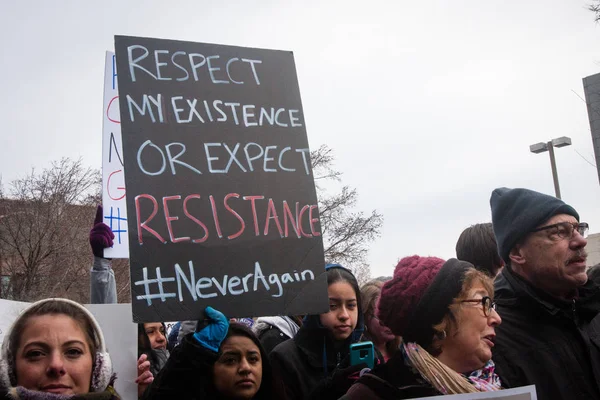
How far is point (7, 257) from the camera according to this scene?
16781 millimetres

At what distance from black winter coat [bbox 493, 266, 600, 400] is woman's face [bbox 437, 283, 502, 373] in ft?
A: 1.40

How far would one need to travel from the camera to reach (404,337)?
2.48 m

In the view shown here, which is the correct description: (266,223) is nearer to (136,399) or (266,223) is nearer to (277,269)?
(277,269)

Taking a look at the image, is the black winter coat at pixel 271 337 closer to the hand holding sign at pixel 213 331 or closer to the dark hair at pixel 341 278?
the dark hair at pixel 341 278

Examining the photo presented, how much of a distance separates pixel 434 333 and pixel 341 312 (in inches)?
45.9

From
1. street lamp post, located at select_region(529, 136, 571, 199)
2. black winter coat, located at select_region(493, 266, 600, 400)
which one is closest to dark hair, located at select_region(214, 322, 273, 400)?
black winter coat, located at select_region(493, 266, 600, 400)

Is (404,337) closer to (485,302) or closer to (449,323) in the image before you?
(449,323)

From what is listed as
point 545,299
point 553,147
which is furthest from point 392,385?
point 553,147

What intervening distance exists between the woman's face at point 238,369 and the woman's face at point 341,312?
1.74 feet

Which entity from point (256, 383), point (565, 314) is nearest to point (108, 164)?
point (256, 383)

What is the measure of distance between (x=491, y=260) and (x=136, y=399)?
7.17 ft

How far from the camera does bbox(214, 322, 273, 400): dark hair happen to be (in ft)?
10.3

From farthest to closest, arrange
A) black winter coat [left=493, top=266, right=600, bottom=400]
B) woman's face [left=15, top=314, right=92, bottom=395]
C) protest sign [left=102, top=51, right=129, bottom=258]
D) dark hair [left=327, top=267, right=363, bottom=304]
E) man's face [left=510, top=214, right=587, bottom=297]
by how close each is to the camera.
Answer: protest sign [left=102, top=51, right=129, bottom=258] < dark hair [left=327, top=267, right=363, bottom=304] < man's face [left=510, top=214, right=587, bottom=297] < black winter coat [left=493, top=266, right=600, bottom=400] < woman's face [left=15, top=314, right=92, bottom=395]

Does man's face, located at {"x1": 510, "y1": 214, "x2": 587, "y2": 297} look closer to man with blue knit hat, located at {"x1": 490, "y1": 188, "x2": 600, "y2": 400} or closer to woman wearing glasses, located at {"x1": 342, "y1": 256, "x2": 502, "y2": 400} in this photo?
man with blue knit hat, located at {"x1": 490, "y1": 188, "x2": 600, "y2": 400}
